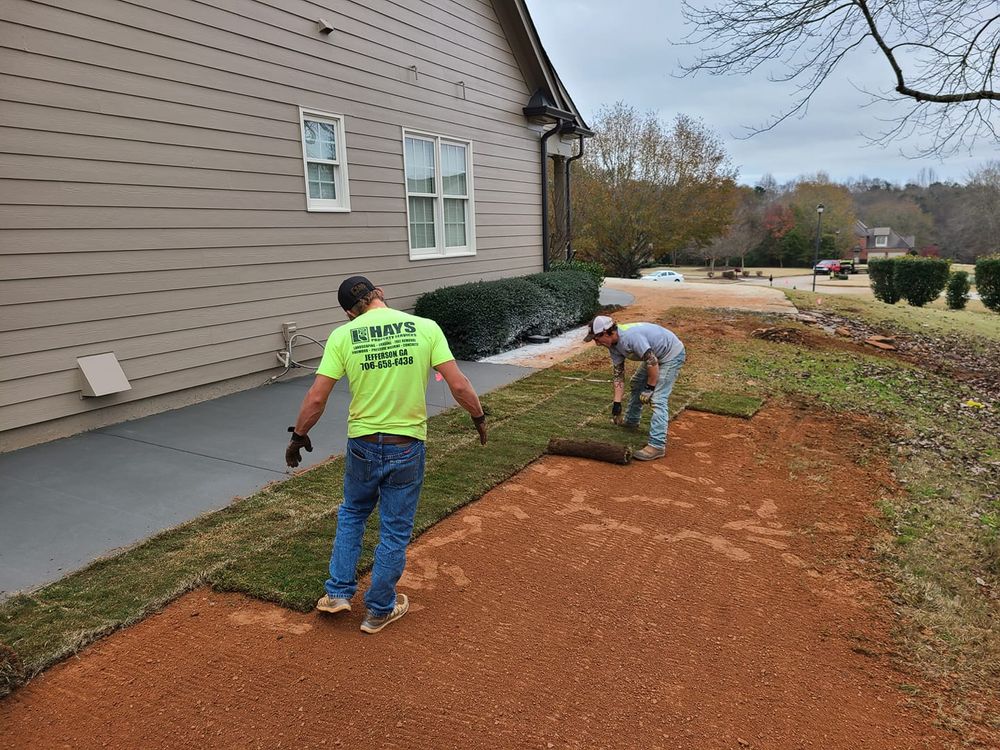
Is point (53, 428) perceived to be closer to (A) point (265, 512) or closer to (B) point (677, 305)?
(A) point (265, 512)

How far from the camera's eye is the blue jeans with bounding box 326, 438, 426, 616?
3.32 m

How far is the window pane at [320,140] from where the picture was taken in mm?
8414

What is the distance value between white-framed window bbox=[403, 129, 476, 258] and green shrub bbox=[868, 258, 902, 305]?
52.7 ft

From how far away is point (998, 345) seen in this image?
44.3ft

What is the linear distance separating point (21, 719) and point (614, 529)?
11.2ft

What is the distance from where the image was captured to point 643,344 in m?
6.05

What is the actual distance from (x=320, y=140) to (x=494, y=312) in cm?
353

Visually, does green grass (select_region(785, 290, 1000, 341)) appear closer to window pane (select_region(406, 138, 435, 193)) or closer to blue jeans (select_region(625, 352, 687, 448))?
window pane (select_region(406, 138, 435, 193))

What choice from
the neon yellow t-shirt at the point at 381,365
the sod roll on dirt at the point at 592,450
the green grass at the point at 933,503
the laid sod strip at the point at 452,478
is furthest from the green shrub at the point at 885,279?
the neon yellow t-shirt at the point at 381,365

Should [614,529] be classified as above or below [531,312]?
below

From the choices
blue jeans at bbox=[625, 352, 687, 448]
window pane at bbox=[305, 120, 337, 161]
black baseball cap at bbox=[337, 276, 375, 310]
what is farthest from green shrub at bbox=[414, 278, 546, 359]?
black baseball cap at bbox=[337, 276, 375, 310]

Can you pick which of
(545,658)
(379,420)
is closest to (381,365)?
(379,420)

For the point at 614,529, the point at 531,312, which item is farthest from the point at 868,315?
the point at 614,529

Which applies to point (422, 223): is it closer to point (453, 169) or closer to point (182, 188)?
point (453, 169)
